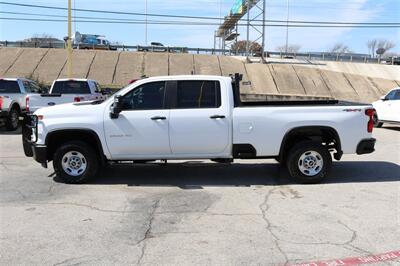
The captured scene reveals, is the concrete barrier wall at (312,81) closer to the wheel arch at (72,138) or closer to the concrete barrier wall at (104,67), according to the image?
the concrete barrier wall at (104,67)

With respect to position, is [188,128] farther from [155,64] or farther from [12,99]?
[155,64]

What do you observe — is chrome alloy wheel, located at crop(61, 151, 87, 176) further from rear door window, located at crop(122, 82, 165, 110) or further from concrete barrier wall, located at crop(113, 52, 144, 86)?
concrete barrier wall, located at crop(113, 52, 144, 86)

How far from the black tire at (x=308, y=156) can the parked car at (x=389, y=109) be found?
10194 mm

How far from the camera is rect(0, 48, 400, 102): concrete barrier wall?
4072 cm

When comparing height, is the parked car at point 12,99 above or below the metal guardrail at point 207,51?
below

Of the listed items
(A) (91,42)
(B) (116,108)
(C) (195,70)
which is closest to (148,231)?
(B) (116,108)

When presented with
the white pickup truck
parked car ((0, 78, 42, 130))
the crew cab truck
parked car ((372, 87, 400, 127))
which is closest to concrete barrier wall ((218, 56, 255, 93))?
parked car ((372, 87, 400, 127))

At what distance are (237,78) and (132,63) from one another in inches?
1453

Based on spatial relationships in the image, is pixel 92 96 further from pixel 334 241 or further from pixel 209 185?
pixel 334 241

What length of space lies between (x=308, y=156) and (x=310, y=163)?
129 mm

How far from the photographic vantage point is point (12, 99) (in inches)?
656

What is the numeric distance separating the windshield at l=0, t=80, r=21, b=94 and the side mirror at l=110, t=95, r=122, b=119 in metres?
10.2

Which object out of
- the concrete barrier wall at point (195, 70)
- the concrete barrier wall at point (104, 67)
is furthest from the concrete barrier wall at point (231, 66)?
the concrete barrier wall at point (104, 67)

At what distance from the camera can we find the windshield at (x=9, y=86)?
16.9 metres
